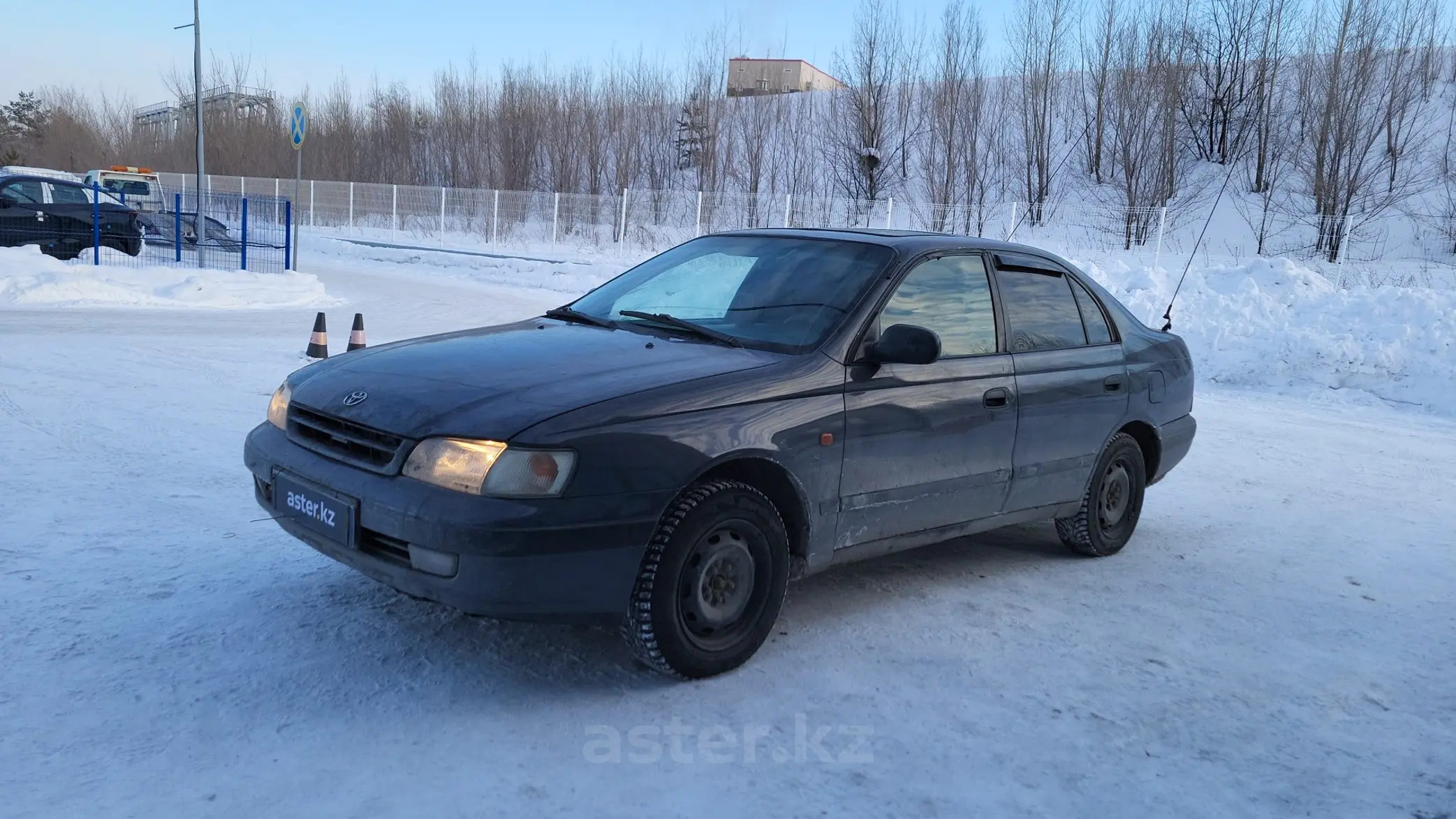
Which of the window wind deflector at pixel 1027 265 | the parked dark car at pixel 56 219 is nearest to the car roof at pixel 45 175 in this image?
the parked dark car at pixel 56 219

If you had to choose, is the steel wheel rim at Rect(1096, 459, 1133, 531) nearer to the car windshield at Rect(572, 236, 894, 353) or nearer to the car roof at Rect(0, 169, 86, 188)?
the car windshield at Rect(572, 236, 894, 353)

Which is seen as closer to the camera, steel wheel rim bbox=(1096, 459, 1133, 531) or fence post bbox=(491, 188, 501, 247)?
steel wheel rim bbox=(1096, 459, 1133, 531)

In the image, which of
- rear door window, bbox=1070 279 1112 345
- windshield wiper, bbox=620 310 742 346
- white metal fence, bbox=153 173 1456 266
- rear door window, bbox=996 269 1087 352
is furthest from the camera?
white metal fence, bbox=153 173 1456 266

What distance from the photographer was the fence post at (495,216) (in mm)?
39125

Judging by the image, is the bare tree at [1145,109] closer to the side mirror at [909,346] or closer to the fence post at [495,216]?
the fence post at [495,216]

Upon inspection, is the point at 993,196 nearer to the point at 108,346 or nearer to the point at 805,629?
the point at 108,346

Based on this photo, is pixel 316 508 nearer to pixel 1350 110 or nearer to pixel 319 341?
pixel 319 341

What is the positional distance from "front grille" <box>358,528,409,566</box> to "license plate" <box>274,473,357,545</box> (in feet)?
0.12

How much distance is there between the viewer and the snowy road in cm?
297

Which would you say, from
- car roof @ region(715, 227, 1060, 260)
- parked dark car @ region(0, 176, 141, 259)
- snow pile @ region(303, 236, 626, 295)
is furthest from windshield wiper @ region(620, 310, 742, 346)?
parked dark car @ region(0, 176, 141, 259)

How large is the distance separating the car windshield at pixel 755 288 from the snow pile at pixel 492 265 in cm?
1608

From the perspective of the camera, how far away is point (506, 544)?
320cm
